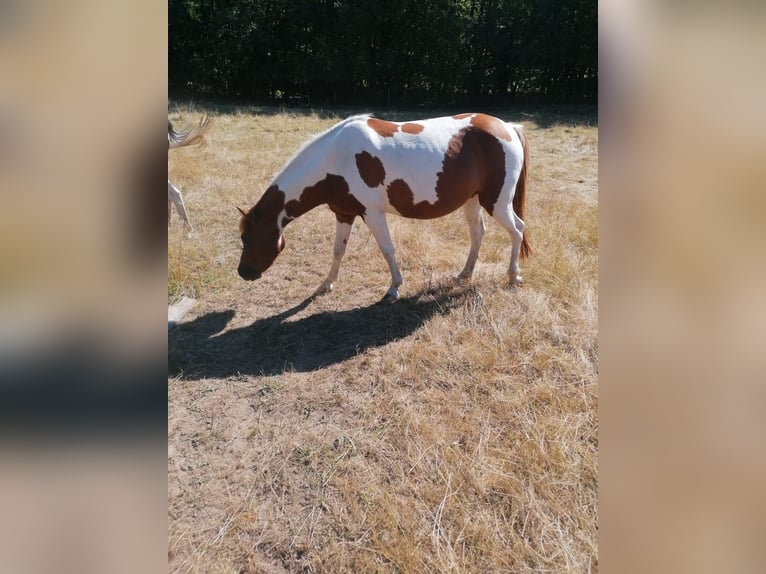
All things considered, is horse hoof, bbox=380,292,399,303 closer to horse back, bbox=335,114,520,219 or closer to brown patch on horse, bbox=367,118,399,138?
→ horse back, bbox=335,114,520,219

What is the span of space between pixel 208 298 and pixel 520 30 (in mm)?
21336

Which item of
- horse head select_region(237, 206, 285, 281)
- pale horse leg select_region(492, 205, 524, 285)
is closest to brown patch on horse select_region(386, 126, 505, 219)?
pale horse leg select_region(492, 205, 524, 285)

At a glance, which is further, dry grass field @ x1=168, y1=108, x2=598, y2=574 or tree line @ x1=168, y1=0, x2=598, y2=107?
tree line @ x1=168, y1=0, x2=598, y2=107

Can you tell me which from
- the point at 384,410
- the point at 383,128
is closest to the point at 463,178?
the point at 383,128

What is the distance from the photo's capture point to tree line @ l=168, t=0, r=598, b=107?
19.9 metres

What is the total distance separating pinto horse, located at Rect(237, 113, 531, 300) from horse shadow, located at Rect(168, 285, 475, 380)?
45cm

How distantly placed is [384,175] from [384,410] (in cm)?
203

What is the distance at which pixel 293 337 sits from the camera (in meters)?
3.90

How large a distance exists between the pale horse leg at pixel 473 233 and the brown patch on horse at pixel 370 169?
3.87 ft

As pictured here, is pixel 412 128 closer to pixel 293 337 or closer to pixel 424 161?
pixel 424 161

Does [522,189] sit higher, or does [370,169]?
[370,169]
